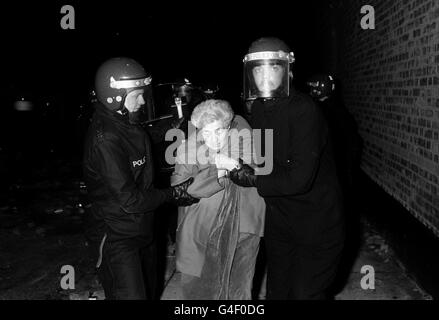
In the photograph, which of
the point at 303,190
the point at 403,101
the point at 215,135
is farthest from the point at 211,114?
the point at 403,101

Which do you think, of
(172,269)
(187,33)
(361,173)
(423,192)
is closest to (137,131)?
(172,269)

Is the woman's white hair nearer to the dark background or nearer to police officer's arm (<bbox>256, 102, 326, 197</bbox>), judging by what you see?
police officer's arm (<bbox>256, 102, 326, 197</bbox>)

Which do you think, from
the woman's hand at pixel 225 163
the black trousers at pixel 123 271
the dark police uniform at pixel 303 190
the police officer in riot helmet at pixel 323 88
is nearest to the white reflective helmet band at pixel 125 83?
the woman's hand at pixel 225 163

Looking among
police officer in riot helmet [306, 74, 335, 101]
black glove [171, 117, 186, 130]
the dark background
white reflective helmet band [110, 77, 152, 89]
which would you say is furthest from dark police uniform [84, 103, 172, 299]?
the dark background

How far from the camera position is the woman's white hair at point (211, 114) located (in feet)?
10.2

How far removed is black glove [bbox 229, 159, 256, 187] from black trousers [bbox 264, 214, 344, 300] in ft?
1.46

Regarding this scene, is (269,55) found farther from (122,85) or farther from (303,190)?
(122,85)

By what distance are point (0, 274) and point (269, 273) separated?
3541 millimetres

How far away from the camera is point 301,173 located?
2.81m

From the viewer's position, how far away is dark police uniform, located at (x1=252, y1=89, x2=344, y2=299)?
9.34ft

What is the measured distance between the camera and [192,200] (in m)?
3.13

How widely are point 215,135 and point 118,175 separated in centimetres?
78
